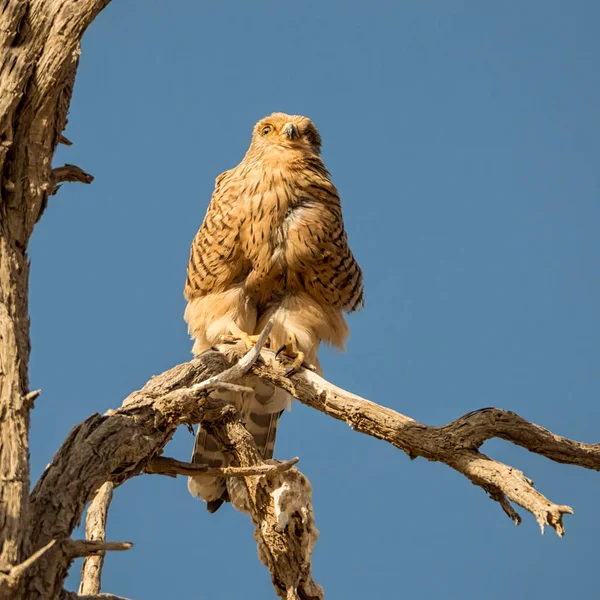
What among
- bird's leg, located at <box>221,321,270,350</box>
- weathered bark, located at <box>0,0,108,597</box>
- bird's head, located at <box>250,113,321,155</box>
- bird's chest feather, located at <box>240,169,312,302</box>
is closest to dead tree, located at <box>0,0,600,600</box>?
weathered bark, located at <box>0,0,108,597</box>

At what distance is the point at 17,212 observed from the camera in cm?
311

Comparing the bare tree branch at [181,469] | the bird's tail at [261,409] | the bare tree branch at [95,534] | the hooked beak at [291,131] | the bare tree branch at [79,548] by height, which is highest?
the hooked beak at [291,131]

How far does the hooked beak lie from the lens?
17.1 feet

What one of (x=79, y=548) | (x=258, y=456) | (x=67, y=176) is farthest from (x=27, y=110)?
(x=258, y=456)

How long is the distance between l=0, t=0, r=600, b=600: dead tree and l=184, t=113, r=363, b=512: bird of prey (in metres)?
0.72

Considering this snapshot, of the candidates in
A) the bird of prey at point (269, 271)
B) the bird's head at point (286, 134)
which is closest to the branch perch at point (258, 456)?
the bird of prey at point (269, 271)

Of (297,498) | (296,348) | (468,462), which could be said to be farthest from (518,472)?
(296,348)

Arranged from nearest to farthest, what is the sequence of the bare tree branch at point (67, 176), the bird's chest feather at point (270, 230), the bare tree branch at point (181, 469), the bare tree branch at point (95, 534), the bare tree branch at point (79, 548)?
1. the bare tree branch at point (79, 548)
2. the bare tree branch at point (67, 176)
3. the bare tree branch at point (181, 469)
4. the bare tree branch at point (95, 534)
5. the bird's chest feather at point (270, 230)

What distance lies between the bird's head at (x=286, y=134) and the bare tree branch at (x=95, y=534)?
2.15 meters

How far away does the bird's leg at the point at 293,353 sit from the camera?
411cm

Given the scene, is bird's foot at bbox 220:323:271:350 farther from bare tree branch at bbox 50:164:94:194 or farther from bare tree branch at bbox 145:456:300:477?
bare tree branch at bbox 50:164:94:194

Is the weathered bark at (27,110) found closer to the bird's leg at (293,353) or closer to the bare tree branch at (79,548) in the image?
the bare tree branch at (79,548)

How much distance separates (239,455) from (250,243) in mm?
1191

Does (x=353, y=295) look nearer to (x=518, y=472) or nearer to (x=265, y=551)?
(x=265, y=551)
